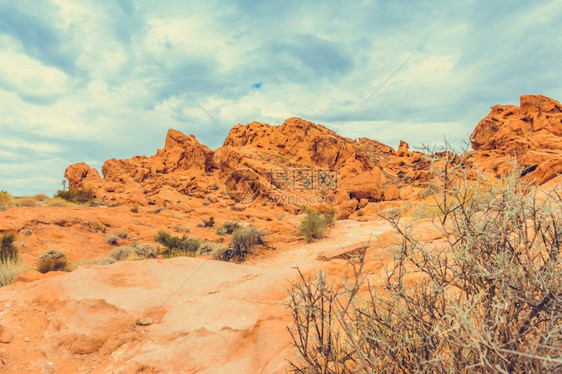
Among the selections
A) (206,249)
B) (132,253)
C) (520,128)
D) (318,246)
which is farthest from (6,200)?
(520,128)

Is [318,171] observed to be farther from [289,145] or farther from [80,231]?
[80,231]

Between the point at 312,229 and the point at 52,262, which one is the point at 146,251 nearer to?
the point at 52,262

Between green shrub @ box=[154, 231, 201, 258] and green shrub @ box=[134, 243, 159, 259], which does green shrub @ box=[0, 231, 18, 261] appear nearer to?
green shrub @ box=[134, 243, 159, 259]

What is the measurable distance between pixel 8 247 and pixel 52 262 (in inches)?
84.2

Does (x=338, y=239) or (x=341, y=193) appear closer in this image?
(x=338, y=239)

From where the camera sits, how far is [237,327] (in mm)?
3102

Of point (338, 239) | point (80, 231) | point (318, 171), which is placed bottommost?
point (338, 239)

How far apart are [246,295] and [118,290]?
7.09ft

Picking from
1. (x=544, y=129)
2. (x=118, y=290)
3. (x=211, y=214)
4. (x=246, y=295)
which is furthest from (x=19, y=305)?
(x=544, y=129)

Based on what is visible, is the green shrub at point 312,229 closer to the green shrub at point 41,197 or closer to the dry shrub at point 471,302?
the dry shrub at point 471,302

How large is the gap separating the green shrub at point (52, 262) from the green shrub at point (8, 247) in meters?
0.77

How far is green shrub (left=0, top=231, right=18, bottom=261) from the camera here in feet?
26.2

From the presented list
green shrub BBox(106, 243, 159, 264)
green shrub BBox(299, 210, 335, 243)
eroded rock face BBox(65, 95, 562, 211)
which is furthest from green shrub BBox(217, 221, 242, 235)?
eroded rock face BBox(65, 95, 562, 211)

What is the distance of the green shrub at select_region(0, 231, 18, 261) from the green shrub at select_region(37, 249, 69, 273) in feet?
2.52
